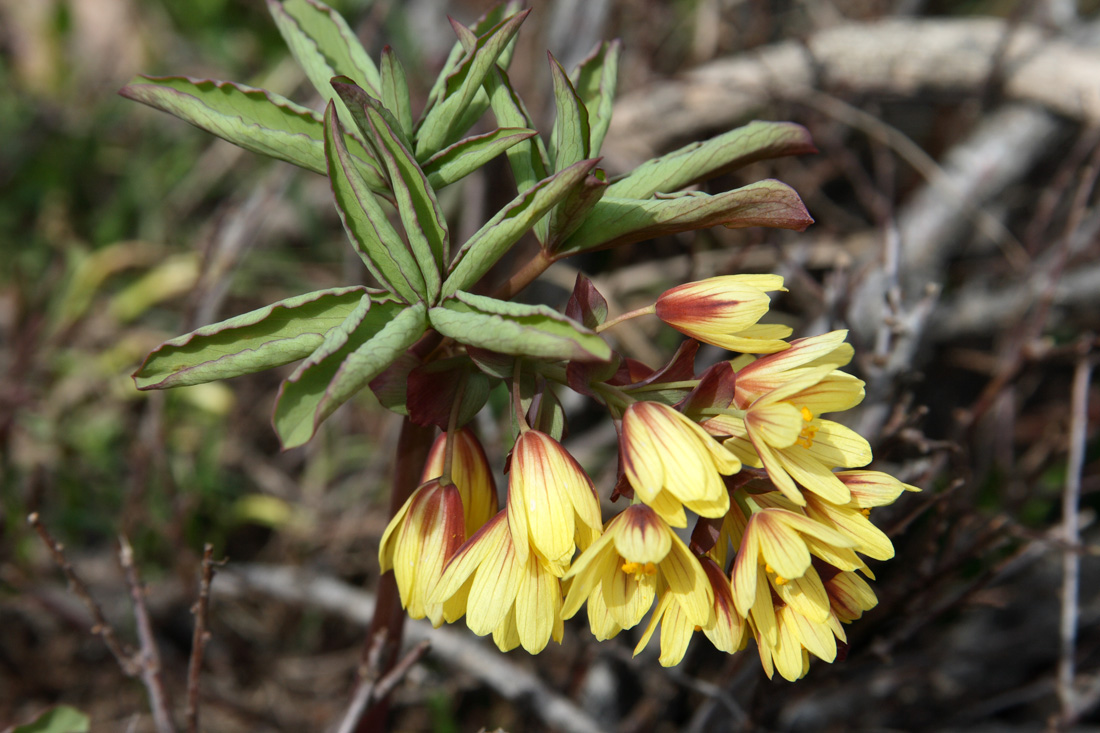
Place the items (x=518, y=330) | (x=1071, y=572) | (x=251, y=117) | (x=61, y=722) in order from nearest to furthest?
1. (x=518, y=330)
2. (x=251, y=117)
3. (x=61, y=722)
4. (x=1071, y=572)

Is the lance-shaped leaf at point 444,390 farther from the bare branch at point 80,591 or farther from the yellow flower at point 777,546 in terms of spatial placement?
the bare branch at point 80,591

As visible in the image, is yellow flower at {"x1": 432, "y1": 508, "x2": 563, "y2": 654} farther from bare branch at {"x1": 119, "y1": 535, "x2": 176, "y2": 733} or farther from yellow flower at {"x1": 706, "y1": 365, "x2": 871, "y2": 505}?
bare branch at {"x1": 119, "y1": 535, "x2": 176, "y2": 733}

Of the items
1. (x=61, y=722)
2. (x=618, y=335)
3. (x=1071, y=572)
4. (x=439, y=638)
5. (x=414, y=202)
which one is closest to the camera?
(x=414, y=202)

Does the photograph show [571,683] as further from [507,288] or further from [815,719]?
[507,288]

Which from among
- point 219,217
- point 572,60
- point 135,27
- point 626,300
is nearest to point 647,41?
point 572,60

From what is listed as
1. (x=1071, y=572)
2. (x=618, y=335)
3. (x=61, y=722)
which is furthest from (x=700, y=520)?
(x=618, y=335)

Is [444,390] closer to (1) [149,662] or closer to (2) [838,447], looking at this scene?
(2) [838,447]
